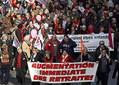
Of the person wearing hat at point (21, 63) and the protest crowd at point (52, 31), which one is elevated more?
the protest crowd at point (52, 31)

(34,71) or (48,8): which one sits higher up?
(48,8)

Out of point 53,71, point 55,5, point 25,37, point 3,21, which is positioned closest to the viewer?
point 53,71

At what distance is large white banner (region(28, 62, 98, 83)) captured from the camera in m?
20.4

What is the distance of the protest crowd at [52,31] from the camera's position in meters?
20.9

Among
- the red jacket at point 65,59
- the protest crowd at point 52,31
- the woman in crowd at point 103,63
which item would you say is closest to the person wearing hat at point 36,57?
the protest crowd at point 52,31

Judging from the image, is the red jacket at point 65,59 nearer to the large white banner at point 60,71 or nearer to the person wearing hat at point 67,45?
the large white banner at point 60,71

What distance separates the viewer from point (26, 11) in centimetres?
2870

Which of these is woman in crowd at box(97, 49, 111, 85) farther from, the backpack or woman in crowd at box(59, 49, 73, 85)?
the backpack

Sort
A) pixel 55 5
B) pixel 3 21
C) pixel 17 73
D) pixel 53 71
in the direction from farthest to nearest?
1. pixel 55 5
2. pixel 3 21
3. pixel 17 73
4. pixel 53 71

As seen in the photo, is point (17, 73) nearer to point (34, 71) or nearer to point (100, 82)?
point (34, 71)

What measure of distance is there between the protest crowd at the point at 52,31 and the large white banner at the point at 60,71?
0.65 feet

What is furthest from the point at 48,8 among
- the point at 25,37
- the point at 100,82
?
the point at 100,82

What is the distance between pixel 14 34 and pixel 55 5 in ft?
15.0

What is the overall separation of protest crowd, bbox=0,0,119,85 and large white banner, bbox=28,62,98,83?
0.20 meters
